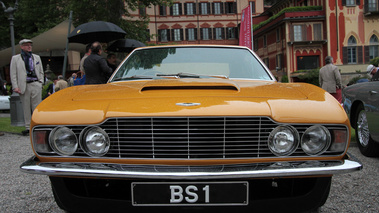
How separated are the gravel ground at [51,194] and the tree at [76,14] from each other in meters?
15.8

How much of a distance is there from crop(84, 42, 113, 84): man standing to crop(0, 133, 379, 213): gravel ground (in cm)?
184

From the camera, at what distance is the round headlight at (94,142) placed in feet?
6.48

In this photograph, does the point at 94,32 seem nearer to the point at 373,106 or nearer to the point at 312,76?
the point at 373,106

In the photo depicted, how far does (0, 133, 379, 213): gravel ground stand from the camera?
2.80 metres

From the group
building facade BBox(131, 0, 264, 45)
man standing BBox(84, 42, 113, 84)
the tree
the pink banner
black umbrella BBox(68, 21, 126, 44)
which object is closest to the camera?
man standing BBox(84, 42, 113, 84)

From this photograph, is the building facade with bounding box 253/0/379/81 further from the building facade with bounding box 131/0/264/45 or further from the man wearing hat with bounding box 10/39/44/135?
the man wearing hat with bounding box 10/39/44/135

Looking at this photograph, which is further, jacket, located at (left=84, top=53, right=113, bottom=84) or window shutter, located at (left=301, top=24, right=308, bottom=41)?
window shutter, located at (left=301, top=24, right=308, bottom=41)

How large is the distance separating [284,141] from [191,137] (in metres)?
0.54

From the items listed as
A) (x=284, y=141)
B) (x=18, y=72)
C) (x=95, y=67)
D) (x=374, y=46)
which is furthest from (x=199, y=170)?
(x=374, y=46)

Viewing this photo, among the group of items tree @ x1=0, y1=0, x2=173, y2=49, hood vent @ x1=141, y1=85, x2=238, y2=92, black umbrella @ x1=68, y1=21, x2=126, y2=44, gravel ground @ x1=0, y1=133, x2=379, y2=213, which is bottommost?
gravel ground @ x1=0, y1=133, x2=379, y2=213

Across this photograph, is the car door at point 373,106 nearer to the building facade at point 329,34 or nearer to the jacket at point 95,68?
the jacket at point 95,68

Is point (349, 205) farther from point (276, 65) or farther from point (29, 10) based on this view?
point (276, 65)

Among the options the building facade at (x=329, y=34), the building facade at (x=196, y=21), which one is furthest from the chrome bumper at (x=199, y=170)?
the building facade at (x=196, y=21)

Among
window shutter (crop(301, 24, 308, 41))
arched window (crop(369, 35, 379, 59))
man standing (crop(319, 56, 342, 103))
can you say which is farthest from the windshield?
arched window (crop(369, 35, 379, 59))
